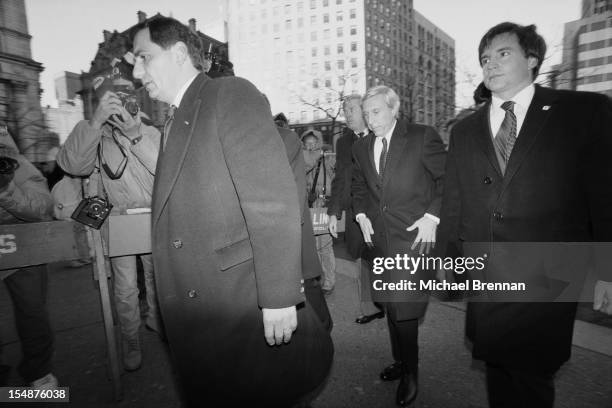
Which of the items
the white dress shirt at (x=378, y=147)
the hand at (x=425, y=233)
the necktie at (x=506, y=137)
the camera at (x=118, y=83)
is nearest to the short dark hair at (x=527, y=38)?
the necktie at (x=506, y=137)

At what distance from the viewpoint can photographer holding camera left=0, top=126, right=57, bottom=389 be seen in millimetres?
2438

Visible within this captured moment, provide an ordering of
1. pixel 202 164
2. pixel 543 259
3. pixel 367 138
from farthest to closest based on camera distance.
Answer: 1. pixel 367 138
2. pixel 543 259
3. pixel 202 164

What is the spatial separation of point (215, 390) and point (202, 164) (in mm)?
951

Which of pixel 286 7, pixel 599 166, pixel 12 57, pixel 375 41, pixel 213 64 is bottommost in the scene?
pixel 599 166

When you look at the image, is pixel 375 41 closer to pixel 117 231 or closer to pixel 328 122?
pixel 328 122

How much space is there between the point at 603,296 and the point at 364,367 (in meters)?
1.83

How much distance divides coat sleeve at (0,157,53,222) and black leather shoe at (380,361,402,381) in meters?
2.91

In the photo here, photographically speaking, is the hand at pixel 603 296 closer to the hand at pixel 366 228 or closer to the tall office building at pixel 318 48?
the hand at pixel 366 228

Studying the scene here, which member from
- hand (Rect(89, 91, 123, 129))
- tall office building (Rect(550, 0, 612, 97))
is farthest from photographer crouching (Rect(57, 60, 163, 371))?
tall office building (Rect(550, 0, 612, 97))

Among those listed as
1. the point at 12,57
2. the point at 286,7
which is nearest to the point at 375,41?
the point at 286,7

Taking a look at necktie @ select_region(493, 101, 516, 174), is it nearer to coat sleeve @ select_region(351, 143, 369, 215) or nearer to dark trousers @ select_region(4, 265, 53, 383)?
coat sleeve @ select_region(351, 143, 369, 215)

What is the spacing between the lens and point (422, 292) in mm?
2594

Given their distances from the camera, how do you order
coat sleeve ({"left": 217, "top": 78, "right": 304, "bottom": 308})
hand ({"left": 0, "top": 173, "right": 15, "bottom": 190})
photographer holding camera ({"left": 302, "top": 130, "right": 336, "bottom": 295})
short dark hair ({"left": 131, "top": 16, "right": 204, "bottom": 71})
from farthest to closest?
photographer holding camera ({"left": 302, "top": 130, "right": 336, "bottom": 295})
hand ({"left": 0, "top": 173, "right": 15, "bottom": 190})
short dark hair ({"left": 131, "top": 16, "right": 204, "bottom": 71})
coat sleeve ({"left": 217, "top": 78, "right": 304, "bottom": 308})

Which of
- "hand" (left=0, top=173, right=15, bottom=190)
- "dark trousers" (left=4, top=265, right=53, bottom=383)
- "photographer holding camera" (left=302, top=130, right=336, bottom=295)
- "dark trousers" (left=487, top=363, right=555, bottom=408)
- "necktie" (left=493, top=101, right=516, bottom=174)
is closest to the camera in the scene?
"dark trousers" (left=487, top=363, right=555, bottom=408)
